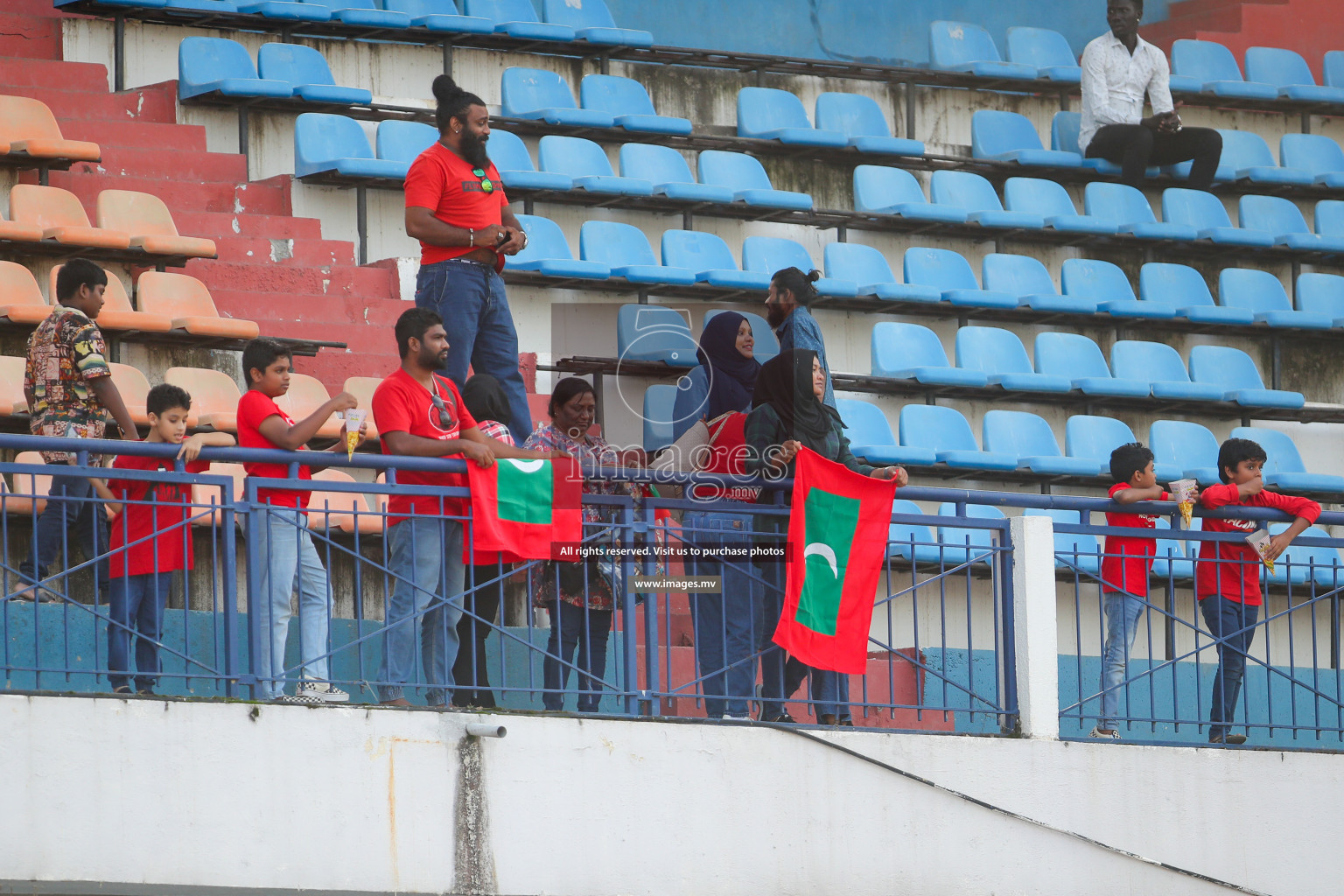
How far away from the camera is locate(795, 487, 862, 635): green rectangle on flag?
6531 mm

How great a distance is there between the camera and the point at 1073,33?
1398cm

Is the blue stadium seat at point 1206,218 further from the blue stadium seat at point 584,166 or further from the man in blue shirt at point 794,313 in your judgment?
the man in blue shirt at point 794,313

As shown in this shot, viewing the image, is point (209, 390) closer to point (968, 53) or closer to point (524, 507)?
point (524, 507)

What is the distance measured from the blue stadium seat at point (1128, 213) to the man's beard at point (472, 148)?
578 centimetres

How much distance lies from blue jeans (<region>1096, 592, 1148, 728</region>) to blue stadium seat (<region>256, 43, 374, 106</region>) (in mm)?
5509

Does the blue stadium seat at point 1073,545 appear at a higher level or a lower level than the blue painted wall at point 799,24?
lower

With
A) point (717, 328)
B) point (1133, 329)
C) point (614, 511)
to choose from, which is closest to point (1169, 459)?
point (1133, 329)

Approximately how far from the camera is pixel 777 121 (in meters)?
11.4

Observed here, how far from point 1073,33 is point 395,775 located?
10.3m

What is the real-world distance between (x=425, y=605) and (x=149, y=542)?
1.02 meters

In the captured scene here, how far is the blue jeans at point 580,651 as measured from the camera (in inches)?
251

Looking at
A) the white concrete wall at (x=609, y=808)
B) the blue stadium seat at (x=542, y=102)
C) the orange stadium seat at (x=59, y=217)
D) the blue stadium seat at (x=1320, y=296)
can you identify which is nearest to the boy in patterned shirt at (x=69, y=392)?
the white concrete wall at (x=609, y=808)

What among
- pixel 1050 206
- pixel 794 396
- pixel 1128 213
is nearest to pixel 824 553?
pixel 794 396

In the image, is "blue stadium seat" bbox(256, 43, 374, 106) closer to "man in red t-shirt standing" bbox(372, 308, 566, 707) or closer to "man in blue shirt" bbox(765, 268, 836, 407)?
"man in blue shirt" bbox(765, 268, 836, 407)
